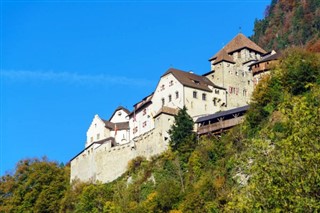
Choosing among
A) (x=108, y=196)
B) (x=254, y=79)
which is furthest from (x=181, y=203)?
(x=254, y=79)

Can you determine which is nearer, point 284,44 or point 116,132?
point 116,132

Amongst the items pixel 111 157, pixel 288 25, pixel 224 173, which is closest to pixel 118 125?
pixel 111 157

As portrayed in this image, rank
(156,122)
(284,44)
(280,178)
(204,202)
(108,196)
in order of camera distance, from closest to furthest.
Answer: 1. (280,178)
2. (204,202)
3. (108,196)
4. (156,122)
5. (284,44)

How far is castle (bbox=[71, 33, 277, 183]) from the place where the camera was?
6850 cm

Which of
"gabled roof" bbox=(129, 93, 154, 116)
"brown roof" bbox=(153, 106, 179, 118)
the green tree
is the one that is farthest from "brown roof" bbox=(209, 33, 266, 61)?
the green tree

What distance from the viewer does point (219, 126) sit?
63281mm

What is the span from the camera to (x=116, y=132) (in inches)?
3159

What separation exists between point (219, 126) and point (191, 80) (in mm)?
11452

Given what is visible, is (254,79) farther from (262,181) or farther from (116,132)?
(262,181)

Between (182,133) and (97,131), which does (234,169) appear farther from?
(97,131)

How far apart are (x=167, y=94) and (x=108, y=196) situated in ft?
50.1

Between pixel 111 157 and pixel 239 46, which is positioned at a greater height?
pixel 239 46

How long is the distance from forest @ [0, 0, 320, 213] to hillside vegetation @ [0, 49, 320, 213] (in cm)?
4

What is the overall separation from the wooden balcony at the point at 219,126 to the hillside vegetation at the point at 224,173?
A: 48.4 inches
